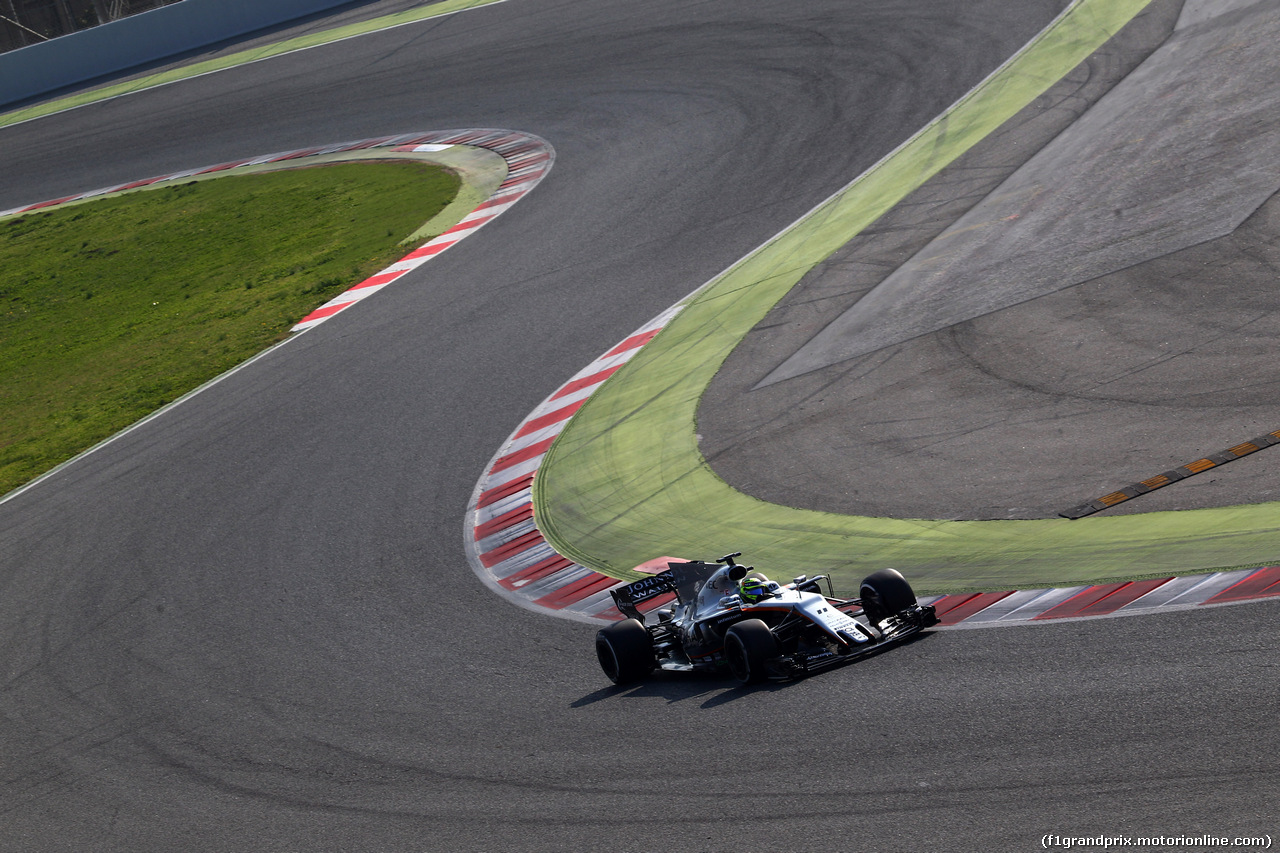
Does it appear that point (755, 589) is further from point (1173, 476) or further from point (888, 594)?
point (1173, 476)

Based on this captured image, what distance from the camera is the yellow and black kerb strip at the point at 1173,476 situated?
9.90 m

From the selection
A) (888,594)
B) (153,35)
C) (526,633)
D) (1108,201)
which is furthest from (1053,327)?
(153,35)

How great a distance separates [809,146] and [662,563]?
12.8 meters

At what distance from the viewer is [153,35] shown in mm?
38594

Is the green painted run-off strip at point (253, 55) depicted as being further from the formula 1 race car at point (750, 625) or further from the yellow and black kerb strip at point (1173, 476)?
the yellow and black kerb strip at point (1173, 476)

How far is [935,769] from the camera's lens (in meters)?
6.67

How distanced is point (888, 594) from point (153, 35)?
37.3 m

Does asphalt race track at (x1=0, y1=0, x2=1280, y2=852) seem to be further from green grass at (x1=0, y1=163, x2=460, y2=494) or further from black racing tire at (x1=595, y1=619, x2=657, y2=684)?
green grass at (x1=0, y1=163, x2=460, y2=494)

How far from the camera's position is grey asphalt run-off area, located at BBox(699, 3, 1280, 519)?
430 inches

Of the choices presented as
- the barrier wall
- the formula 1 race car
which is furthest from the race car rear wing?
the barrier wall

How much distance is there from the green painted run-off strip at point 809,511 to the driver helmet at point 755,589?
4.48 feet

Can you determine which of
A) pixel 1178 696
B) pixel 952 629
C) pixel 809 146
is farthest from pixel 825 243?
pixel 1178 696

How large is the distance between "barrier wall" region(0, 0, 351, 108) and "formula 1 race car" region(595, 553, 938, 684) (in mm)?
34088

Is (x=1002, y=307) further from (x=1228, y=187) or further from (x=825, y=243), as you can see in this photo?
(x=825, y=243)
